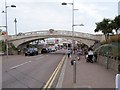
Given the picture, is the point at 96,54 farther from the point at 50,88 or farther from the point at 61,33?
the point at 61,33

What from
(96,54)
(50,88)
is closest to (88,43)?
(96,54)

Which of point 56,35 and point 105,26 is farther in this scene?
point 56,35

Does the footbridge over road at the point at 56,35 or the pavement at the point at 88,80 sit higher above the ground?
the footbridge over road at the point at 56,35

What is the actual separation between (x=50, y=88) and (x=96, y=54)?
24.8 metres

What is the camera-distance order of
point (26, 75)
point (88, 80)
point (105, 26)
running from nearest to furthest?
point (88, 80)
point (26, 75)
point (105, 26)

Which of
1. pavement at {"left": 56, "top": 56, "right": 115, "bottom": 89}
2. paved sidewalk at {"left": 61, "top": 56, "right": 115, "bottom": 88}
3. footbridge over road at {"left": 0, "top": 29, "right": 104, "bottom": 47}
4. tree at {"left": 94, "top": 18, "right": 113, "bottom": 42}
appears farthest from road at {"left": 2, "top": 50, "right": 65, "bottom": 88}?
footbridge over road at {"left": 0, "top": 29, "right": 104, "bottom": 47}

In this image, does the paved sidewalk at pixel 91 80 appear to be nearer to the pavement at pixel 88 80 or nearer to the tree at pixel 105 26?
the pavement at pixel 88 80

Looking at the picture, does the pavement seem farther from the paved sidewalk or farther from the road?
the road

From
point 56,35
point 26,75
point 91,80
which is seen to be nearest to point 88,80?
point 91,80

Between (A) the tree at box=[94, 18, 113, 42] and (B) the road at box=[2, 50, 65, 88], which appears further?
(A) the tree at box=[94, 18, 113, 42]

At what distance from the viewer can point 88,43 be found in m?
86.4

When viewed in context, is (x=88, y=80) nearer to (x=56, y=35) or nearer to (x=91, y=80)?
(x=91, y=80)

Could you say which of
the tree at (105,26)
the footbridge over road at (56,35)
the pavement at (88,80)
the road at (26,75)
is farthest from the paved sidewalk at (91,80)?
the footbridge over road at (56,35)

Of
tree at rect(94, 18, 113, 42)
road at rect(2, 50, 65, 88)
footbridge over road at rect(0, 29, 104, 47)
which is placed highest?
tree at rect(94, 18, 113, 42)
